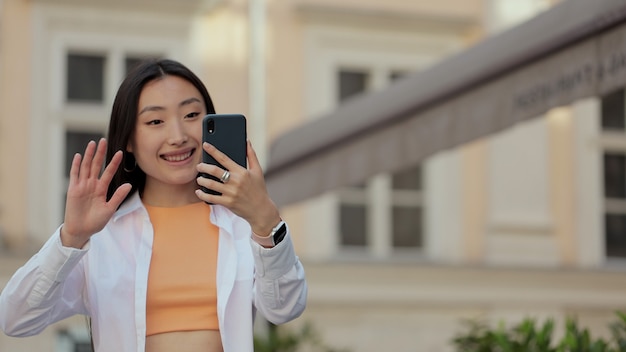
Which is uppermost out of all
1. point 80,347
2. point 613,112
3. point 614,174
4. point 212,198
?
point 613,112

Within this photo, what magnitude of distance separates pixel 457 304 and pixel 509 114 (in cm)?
777

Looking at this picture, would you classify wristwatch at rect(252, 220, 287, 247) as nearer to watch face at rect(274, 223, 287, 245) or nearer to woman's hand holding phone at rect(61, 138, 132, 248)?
watch face at rect(274, 223, 287, 245)

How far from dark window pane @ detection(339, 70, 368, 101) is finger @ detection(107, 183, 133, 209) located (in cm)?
1008

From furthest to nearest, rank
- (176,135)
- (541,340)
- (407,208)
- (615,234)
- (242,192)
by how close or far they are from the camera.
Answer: (615,234) < (407,208) < (541,340) < (176,135) < (242,192)

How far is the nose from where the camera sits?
253cm

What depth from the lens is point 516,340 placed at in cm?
489

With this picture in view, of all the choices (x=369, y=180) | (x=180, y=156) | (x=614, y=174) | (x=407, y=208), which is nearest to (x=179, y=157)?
(x=180, y=156)

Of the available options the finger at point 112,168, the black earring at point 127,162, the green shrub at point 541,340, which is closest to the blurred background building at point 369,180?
the green shrub at point 541,340

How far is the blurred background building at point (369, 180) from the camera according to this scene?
11312 mm

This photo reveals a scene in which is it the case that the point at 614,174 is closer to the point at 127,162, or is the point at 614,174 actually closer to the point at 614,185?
the point at 614,185

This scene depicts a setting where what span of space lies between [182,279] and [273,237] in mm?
247

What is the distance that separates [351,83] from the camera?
12.5 metres

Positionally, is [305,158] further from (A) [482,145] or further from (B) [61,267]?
(A) [482,145]

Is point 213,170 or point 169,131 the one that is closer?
point 213,170
